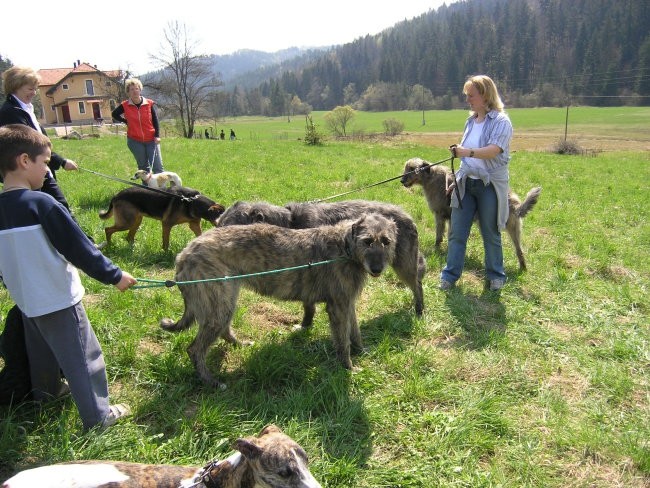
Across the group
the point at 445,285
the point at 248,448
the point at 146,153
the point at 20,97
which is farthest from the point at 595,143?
the point at 248,448

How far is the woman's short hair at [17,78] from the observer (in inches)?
185

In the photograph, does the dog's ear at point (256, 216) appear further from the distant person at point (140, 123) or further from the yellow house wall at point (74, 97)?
the yellow house wall at point (74, 97)

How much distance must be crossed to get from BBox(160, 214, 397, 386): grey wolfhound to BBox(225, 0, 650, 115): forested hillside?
86097 mm

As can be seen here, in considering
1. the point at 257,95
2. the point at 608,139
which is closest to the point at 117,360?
the point at 608,139

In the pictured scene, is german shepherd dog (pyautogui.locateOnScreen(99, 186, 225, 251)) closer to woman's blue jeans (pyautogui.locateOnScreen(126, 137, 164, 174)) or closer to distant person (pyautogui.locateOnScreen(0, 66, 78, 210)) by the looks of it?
woman's blue jeans (pyautogui.locateOnScreen(126, 137, 164, 174))

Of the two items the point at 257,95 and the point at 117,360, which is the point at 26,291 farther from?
the point at 257,95

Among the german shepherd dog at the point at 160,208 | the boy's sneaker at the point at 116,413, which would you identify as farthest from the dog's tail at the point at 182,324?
the german shepherd dog at the point at 160,208

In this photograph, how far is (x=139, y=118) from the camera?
8.76 metres

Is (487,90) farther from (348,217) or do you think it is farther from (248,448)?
(248,448)

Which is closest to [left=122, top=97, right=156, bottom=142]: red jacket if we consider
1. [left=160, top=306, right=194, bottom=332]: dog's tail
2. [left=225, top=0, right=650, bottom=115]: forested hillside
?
[left=160, top=306, right=194, bottom=332]: dog's tail

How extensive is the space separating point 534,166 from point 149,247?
621 inches

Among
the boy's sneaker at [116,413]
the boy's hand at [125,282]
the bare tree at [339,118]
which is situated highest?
the bare tree at [339,118]

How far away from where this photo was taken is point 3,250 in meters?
2.76

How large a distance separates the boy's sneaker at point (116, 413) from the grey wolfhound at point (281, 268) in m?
0.68
